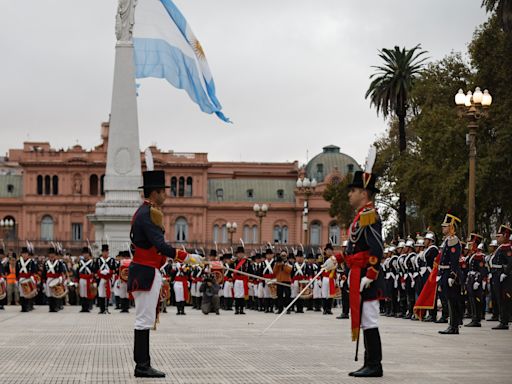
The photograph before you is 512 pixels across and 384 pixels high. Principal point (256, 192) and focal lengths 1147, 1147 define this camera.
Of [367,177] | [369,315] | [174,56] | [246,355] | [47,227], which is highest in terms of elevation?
[174,56]

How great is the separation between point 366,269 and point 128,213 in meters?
35.5

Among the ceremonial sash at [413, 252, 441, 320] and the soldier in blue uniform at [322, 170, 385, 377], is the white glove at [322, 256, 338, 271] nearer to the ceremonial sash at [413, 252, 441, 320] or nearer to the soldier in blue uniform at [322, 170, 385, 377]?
the soldier in blue uniform at [322, 170, 385, 377]

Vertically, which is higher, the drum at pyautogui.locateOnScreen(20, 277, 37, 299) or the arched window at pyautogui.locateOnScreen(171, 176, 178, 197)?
the arched window at pyautogui.locateOnScreen(171, 176, 178, 197)

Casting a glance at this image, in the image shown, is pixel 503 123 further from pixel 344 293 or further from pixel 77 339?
pixel 77 339

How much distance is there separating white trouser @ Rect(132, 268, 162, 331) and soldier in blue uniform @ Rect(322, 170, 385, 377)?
2190 millimetres

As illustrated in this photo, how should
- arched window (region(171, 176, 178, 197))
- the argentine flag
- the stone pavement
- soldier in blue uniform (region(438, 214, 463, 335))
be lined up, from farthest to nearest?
1. arched window (region(171, 176, 178, 197))
2. the argentine flag
3. soldier in blue uniform (region(438, 214, 463, 335))
4. the stone pavement

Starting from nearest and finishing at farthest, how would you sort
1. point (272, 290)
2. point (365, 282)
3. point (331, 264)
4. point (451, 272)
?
point (365, 282), point (331, 264), point (451, 272), point (272, 290)

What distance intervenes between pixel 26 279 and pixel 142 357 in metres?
20.6

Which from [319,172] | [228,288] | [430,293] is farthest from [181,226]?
[430,293]

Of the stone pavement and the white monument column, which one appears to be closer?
the stone pavement

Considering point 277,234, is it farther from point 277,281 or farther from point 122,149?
point 277,281

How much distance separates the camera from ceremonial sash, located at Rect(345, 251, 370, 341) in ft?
41.9

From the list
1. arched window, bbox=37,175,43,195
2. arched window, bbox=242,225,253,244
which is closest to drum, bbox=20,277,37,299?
arched window, bbox=242,225,253,244

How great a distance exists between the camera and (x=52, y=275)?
33000 millimetres
